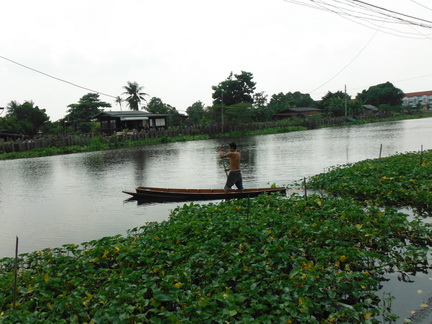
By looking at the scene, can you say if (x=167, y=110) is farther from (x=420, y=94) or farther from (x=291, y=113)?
(x=420, y=94)

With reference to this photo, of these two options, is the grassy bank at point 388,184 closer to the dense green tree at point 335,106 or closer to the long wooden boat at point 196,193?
the long wooden boat at point 196,193

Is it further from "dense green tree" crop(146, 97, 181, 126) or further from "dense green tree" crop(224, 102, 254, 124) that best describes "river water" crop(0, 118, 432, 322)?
"dense green tree" crop(146, 97, 181, 126)

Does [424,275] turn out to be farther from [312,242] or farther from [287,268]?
[287,268]

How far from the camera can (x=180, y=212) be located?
1087cm

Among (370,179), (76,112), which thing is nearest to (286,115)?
(76,112)

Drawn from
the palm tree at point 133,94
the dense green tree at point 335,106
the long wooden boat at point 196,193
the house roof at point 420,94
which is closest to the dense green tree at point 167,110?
the palm tree at point 133,94

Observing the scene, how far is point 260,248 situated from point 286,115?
7193cm

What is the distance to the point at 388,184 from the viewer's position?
469 inches

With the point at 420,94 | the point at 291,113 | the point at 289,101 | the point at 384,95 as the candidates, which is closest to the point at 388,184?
the point at 291,113

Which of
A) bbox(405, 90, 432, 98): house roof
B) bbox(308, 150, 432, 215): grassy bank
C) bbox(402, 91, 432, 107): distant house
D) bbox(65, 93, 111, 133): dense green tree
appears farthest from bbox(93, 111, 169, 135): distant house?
bbox(405, 90, 432, 98): house roof

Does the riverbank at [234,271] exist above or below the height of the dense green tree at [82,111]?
below

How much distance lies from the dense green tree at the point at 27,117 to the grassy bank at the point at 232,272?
2073 inches

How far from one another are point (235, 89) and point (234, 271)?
60.9 meters

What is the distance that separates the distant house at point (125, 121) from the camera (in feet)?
171
